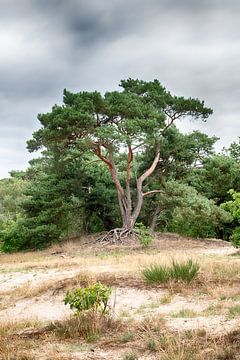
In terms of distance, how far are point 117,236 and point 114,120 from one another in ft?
24.0

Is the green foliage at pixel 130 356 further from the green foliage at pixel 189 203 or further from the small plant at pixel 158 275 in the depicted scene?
the green foliage at pixel 189 203

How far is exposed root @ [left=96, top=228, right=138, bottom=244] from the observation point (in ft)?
87.5

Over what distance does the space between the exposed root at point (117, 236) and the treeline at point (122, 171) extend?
0.82 meters

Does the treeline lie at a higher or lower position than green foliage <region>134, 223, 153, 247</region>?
higher

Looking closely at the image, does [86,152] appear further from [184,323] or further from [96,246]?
[184,323]

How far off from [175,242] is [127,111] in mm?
8981

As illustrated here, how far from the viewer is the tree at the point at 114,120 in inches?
955

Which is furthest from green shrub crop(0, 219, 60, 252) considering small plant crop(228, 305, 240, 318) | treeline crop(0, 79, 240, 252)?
small plant crop(228, 305, 240, 318)

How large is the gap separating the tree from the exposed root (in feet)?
1.02

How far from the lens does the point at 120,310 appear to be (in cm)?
891

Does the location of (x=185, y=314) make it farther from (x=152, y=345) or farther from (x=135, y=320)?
(x=152, y=345)

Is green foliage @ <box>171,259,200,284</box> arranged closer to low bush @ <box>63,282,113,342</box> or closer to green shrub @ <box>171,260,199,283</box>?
green shrub @ <box>171,260,199,283</box>

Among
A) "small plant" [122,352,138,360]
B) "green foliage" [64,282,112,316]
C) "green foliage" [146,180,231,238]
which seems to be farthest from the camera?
"green foliage" [146,180,231,238]

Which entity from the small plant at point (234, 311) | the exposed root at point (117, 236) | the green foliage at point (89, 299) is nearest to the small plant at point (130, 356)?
the green foliage at point (89, 299)
